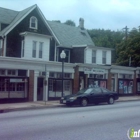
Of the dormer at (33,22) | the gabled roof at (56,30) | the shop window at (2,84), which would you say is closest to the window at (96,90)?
the shop window at (2,84)

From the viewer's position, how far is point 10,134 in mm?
9859

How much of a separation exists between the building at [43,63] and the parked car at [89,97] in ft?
8.68

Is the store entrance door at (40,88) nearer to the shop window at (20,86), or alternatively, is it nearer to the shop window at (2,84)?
the shop window at (20,86)

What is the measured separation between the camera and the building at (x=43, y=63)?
77.2 ft

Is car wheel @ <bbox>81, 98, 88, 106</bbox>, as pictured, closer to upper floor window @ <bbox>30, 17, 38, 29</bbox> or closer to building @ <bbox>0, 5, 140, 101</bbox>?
building @ <bbox>0, 5, 140, 101</bbox>

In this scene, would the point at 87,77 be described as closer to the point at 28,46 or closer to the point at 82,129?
the point at 28,46

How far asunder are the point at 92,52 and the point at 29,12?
844 cm

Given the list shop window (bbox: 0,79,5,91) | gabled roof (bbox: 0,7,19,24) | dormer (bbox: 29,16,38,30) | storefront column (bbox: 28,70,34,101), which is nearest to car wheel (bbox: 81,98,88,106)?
storefront column (bbox: 28,70,34,101)

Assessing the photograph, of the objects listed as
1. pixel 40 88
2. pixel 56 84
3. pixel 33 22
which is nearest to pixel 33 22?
pixel 33 22

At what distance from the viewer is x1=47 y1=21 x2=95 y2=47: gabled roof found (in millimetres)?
34406

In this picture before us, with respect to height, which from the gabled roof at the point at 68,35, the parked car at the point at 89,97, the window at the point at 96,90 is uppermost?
the gabled roof at the point at 68,35

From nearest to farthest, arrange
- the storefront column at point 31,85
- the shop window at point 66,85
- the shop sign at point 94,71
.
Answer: the storefront column at point 31,85
the shop window at point 66,85
the shop sign at point 94,71

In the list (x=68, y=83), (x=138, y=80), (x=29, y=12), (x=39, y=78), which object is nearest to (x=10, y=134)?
(x=39, y=78)

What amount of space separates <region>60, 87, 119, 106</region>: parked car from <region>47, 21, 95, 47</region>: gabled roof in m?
10.9
